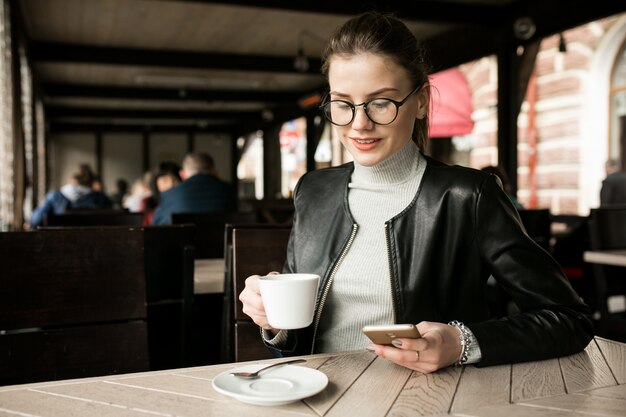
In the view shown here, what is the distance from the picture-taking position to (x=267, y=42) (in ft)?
28.7

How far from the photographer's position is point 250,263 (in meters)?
1.67

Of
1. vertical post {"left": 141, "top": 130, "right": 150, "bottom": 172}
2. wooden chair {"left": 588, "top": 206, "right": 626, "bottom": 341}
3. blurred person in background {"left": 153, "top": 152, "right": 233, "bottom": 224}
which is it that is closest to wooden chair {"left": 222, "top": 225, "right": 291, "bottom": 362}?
wooden chair {"left": 588, "top": 206, "right": 626, "bottom": 341}

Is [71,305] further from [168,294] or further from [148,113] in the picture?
[148,113]

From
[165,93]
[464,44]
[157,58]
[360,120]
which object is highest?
[165,93]

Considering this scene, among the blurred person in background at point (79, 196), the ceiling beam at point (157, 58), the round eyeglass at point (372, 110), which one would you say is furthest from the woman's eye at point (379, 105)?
the ceiling beam at point (157, 58)

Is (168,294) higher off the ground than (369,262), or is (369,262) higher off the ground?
(369,262)

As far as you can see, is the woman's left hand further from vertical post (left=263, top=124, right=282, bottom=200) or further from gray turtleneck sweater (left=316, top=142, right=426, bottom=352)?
vertical post (left=263, top=124, right=282, bottom=200)

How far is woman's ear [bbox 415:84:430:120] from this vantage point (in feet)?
4.35

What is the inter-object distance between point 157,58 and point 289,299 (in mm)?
Answer: 8753

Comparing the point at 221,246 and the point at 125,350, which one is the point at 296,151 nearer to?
the point at 221,246

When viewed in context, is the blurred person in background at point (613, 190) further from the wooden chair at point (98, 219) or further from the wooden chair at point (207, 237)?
the wooden chair at point (98, 219)

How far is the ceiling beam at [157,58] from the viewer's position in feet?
28.3

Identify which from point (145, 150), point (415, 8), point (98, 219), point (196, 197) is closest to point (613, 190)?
point (415, 8)

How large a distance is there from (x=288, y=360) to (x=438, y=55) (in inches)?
307
